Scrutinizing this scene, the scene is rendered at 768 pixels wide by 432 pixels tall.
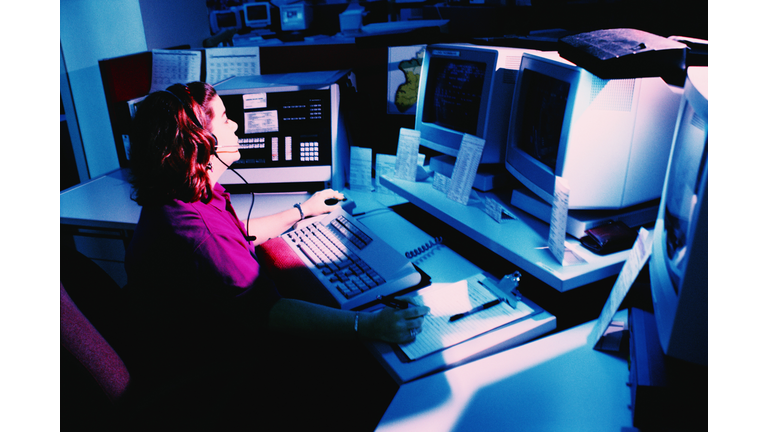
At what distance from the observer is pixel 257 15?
204 inches

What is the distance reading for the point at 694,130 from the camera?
0.65m

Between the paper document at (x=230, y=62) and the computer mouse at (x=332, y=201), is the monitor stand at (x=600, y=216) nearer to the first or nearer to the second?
the computer mouse at (x=332, y=201)

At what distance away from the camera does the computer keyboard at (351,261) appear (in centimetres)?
107

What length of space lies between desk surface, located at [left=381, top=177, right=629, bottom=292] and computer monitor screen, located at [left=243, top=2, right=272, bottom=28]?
4.61 metres

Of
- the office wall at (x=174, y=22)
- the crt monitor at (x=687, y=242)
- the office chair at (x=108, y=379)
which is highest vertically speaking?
the office wall at (x=174, y=22)

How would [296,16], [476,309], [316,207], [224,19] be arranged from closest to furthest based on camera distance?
[476,309], [316,207], [296,16], [224,19]

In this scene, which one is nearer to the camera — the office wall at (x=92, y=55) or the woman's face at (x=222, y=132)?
the woman's face at (x=222, y=132)

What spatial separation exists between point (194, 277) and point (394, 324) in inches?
18.4

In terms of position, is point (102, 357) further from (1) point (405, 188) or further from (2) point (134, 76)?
(2) point (134, 76)

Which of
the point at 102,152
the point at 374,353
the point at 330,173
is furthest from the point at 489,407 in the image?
the point at 102,152

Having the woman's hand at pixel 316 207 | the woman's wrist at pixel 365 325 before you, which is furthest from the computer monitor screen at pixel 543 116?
the woman's hand at pixel 316 207

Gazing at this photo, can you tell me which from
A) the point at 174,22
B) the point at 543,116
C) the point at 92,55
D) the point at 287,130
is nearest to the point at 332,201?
the point at 287,130

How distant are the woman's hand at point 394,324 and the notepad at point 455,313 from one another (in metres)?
0.02

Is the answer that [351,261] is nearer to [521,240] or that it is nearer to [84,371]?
[521,240]
